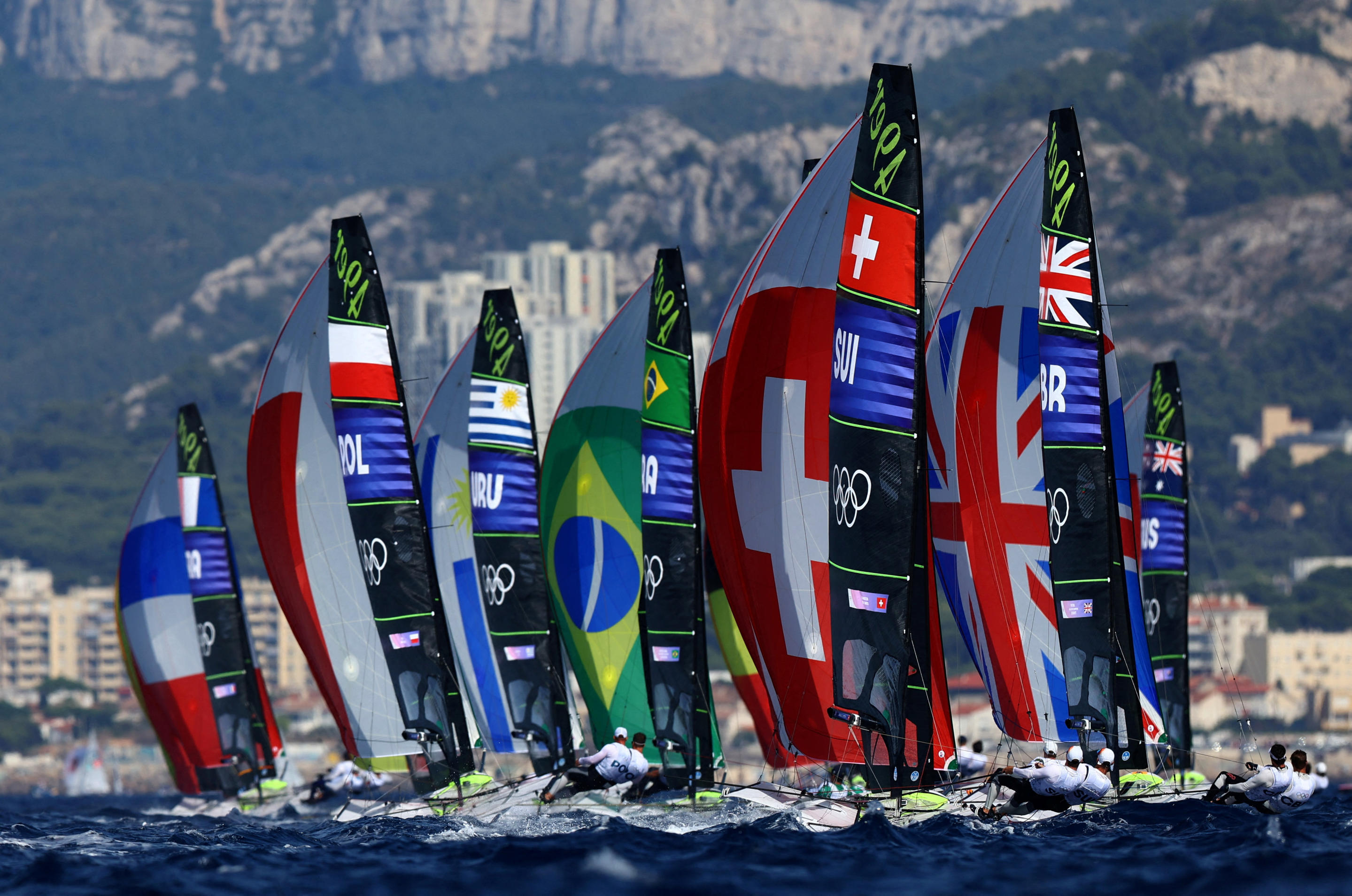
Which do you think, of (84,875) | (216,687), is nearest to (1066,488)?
(84,875)

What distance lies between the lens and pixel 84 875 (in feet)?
77.2

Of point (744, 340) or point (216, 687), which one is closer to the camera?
point (744, 340)

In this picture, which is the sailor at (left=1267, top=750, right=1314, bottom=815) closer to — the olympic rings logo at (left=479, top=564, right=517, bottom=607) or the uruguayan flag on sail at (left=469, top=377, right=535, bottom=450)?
the olympic rings logo at (left=479, top=564, right=517, bottom=607)

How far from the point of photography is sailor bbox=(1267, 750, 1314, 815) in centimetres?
2614

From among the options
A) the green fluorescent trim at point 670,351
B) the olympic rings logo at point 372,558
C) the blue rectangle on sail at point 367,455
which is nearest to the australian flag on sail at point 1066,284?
the green fluorescent trim at point 670,351

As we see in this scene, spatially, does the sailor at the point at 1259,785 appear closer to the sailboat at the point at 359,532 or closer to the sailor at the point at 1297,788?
the sailor at the point at 1297,788

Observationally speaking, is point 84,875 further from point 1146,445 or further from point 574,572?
point 1146,445

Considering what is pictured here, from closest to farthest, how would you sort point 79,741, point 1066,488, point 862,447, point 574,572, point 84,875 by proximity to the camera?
1. point 84,875
2. point 862,447
3. point 1066,488
4. point 574,572
5. point 79,741

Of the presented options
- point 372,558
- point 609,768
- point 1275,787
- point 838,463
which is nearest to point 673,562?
point 609,768

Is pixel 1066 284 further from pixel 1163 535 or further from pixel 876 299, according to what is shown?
pixel 1163 535

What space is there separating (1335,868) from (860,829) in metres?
5.47

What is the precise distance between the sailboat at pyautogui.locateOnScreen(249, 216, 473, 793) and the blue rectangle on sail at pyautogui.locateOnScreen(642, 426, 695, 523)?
299cm

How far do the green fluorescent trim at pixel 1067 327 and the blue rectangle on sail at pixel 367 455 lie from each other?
330 inches

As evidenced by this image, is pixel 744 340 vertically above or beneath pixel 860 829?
above
